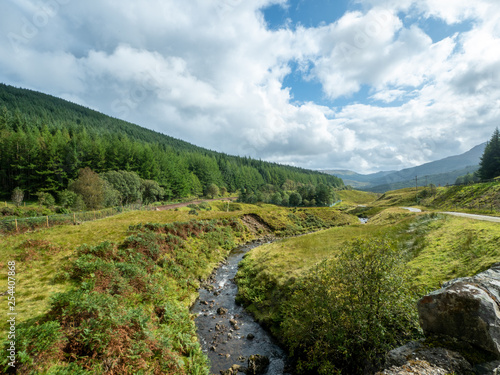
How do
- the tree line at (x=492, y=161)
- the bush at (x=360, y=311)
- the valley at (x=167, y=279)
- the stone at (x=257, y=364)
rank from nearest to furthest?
the valley at (x=167, y=279) < the bush at (x=360, y=311) < the stone at (x=257, y=364) < the tree line at (x=492, y=161)

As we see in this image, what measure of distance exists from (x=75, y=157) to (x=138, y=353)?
9511cm

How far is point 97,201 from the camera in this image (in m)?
59.8

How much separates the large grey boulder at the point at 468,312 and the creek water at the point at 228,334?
1028 centimetres

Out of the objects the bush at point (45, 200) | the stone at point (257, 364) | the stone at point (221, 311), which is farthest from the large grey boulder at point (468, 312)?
the bush at point (45, 200)

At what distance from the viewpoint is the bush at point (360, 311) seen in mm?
11094

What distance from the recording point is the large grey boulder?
8.12 meters

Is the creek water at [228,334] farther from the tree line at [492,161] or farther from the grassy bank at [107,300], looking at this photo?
the tree line at [492,161]

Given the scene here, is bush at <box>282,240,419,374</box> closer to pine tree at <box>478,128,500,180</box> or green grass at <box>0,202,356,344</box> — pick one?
green grass at <box>0,202,356,344</box>

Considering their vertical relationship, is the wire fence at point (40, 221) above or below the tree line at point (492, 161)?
below

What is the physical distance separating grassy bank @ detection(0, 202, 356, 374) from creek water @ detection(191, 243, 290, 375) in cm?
135

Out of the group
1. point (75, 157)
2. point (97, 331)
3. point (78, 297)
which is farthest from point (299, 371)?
point (75, 157)

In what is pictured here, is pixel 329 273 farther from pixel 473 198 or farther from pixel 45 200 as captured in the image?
pixel 45 200

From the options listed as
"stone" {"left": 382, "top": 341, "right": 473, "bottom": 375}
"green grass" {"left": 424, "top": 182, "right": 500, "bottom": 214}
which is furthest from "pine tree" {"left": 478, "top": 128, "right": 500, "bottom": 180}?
"stone" {"left": 382, "top": 341, "right": 473, "bottom": 375}

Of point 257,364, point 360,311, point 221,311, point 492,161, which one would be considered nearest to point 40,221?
point 221,311
